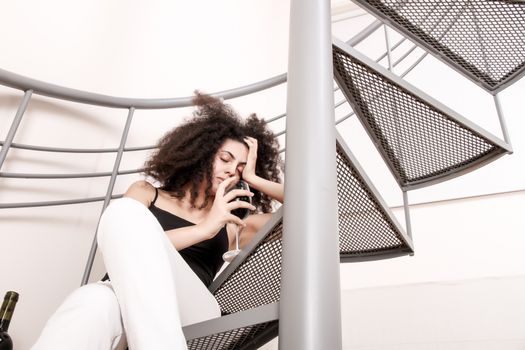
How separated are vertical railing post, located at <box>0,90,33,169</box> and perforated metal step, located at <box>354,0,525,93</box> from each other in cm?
107

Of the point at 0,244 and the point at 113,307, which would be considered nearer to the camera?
the point at 113,307

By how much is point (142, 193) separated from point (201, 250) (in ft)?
0.87

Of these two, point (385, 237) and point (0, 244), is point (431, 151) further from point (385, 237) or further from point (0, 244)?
point (0, 244)

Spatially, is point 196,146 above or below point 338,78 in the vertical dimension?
above

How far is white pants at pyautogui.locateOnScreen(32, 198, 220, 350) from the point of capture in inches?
28.8

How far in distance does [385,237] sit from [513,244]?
0.83m

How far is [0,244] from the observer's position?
54.9 inches

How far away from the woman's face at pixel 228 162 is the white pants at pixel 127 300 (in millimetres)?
577

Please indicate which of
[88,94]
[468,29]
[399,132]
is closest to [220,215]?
[399,132]

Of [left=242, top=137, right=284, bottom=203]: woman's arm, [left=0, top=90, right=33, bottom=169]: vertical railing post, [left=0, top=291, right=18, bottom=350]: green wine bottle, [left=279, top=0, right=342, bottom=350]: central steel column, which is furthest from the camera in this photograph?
[left=0, top=90, right=33, bottom=169]: vertical railing post

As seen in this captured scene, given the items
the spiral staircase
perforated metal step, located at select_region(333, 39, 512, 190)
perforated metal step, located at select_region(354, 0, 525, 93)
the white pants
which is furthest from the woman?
perforated metal step, located at select_region(354, 0, 525, 93)

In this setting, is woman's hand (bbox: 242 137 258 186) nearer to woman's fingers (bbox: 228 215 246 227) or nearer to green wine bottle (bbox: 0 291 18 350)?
woman's fingers (bbox: 228 215 246 227)

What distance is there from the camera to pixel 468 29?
1.09 meters

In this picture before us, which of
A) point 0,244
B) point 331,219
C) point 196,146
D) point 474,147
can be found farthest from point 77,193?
point 474,147
